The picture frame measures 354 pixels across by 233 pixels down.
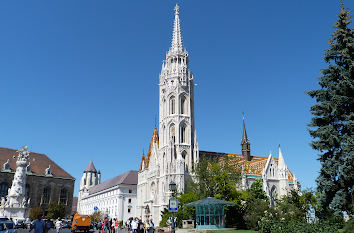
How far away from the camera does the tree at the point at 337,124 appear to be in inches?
666

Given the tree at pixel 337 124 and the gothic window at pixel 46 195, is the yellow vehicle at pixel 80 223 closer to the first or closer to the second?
the tree at pixel 337 124

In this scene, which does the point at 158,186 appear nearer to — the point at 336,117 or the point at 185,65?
the point at 185,65

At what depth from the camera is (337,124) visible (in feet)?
60.5

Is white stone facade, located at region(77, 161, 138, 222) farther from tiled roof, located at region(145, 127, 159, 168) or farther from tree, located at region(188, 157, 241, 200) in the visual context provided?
tree, located at region(188, 157, 241, 200)

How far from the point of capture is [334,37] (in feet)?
63.0

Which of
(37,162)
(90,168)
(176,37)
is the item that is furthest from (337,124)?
(90,168)

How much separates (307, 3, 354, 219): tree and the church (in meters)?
33.9

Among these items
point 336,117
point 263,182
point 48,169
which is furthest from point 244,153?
point 336,117

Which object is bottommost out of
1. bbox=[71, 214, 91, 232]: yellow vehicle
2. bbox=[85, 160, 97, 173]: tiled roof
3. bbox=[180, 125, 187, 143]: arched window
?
bbox=[71, 214, 91, 232]: yellow vehicle

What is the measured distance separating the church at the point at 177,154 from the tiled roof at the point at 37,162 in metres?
19.3

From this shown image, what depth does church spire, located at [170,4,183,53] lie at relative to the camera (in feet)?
208

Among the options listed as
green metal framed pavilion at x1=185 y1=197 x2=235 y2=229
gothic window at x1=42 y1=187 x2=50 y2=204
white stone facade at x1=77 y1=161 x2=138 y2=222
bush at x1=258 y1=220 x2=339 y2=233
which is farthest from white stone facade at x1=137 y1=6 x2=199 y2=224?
bush at x1=258 y1=220 x2=339 y2=233

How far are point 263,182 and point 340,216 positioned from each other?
4174 centimetres

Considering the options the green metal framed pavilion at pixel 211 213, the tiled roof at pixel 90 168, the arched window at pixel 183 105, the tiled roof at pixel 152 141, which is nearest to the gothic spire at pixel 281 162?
the arched window at pixel 183 105
